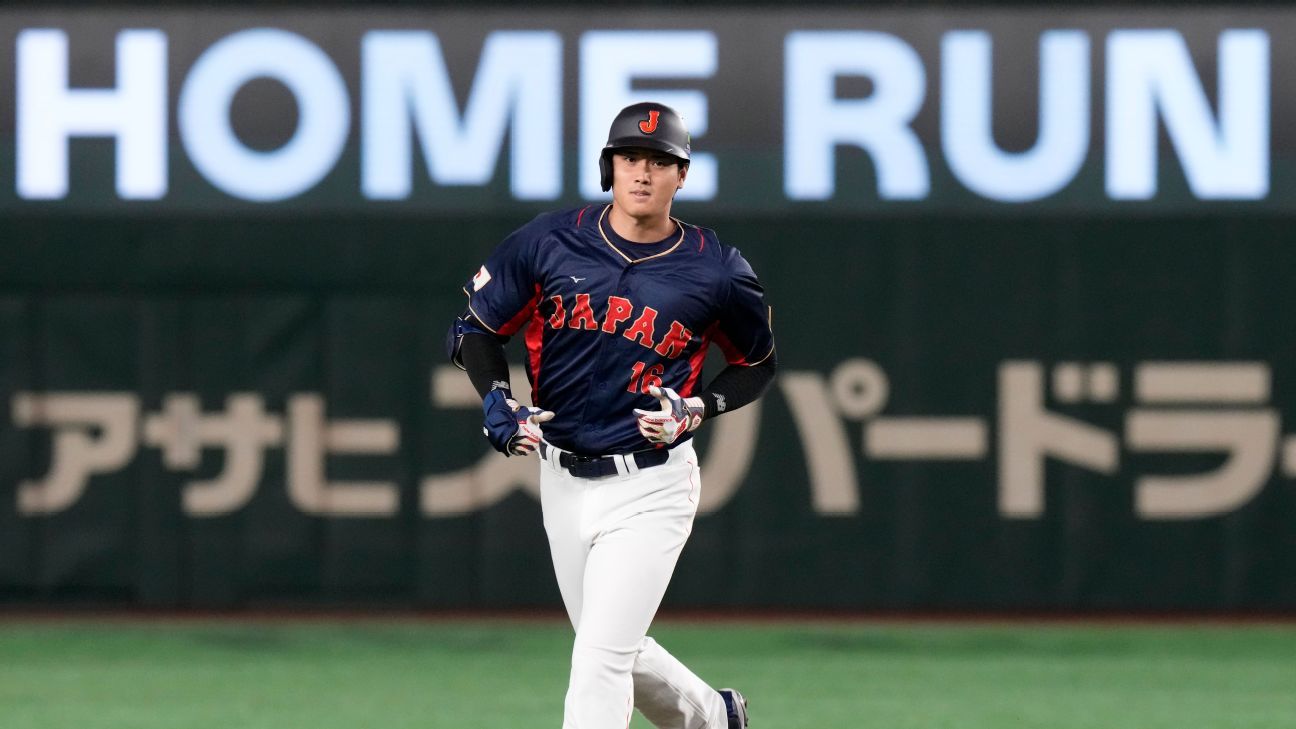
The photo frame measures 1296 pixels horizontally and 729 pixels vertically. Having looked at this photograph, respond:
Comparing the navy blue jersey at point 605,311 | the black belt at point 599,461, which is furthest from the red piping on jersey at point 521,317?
the black belt at point 599,461

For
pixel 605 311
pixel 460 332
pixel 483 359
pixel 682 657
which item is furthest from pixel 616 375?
pixel 682 657

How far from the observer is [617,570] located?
493cm

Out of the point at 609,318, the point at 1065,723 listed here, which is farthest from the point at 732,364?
the point at 1065,723

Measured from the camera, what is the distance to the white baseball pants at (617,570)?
487 cm

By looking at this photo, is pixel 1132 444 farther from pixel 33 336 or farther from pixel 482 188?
pixel 33 336

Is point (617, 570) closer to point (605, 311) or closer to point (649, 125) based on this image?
point (605, 311)

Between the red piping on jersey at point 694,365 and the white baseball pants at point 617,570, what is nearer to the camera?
the white baseball pants at point 617,570

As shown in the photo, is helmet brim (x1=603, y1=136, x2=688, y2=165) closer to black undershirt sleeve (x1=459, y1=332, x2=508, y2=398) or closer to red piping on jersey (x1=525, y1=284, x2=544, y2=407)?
red piping on jersey (x1=525, y1=284, x2=544, y2=407)

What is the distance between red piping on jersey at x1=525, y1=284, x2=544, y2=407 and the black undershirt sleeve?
74 millimetres

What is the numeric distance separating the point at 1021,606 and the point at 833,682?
222cm

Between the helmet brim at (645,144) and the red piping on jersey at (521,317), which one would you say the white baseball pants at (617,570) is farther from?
the helmet brim at (645,144)

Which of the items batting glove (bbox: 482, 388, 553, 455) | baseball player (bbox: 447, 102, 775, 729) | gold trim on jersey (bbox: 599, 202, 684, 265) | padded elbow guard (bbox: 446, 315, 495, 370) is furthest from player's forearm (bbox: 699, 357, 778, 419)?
padded elbow guard (bbox: 446, 315, 495, 370)

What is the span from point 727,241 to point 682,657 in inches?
89.7

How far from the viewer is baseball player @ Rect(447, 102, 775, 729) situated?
4910mm
